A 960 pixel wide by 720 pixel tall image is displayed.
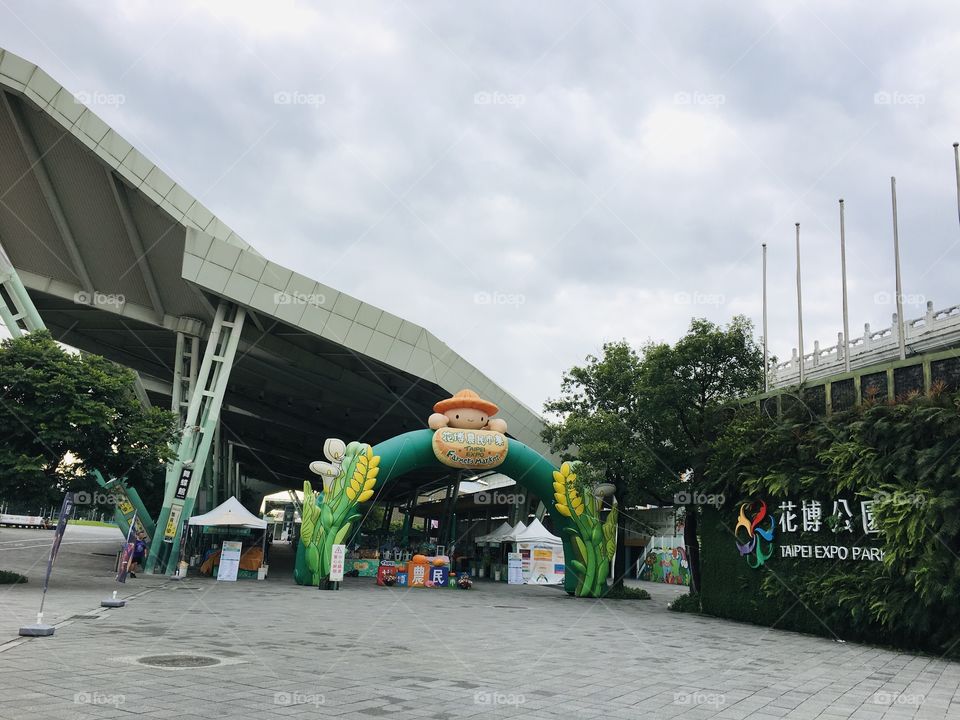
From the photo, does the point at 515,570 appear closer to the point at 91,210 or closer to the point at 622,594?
the point at 622,594

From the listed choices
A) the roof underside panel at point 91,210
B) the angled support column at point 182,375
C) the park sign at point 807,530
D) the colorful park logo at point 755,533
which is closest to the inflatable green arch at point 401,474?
the angled support column at point 182,375

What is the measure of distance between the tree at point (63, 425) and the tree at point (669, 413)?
498 inches

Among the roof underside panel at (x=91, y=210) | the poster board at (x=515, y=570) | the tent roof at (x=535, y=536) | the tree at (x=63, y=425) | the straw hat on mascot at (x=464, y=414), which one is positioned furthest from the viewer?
the poster board at (x=515, y=570)

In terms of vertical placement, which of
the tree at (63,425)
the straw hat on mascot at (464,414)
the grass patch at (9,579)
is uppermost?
the straw hat on mascot at (464,414)

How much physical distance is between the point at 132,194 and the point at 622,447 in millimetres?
19585

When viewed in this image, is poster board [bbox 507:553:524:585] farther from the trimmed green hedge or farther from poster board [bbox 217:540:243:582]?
the trimmed green hedge

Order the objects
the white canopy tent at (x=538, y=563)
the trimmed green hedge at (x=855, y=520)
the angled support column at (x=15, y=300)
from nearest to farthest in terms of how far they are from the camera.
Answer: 1. the trimmed green hedge at (x=855, y=520)
2. the angled support column at (x=15, y=300)
3. the white canopy tent at (x=538, y=563)

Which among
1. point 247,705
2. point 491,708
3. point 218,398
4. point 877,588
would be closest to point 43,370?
point 218,398

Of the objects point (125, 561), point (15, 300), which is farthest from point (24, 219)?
point (125, 561)

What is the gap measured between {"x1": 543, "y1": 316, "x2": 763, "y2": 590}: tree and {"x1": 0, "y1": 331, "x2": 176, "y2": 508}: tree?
12654 mm

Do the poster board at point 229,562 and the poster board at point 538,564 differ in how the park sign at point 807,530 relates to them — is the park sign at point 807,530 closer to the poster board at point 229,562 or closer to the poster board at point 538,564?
the poster board at point 229,562

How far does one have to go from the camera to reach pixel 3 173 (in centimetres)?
2553

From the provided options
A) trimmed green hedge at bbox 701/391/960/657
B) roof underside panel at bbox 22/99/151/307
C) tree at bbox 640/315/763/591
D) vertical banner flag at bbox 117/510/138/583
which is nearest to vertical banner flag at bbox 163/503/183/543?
vertical banner flag at bbox 117/510/138/583

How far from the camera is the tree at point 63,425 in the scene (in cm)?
1750
